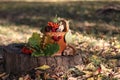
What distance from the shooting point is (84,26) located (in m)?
10.8

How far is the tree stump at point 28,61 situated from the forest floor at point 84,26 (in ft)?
0.79

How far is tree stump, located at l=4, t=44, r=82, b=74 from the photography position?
6160 mm

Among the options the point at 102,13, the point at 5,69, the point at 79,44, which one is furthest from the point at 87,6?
the point at 5,69

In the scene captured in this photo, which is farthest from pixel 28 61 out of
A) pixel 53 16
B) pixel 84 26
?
Answer: pixel 53 16

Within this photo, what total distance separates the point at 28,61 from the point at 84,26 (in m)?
4.80

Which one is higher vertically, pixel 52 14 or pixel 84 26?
pixel 52 14

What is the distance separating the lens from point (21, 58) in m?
6.28

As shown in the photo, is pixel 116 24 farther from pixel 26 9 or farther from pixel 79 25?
pixel 26 9

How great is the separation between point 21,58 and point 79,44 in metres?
2.28

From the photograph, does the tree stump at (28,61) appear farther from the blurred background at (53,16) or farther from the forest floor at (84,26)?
the blurred background at (53,16)

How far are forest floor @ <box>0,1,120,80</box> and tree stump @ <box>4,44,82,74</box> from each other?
239 millimetres

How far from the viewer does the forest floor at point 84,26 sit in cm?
683

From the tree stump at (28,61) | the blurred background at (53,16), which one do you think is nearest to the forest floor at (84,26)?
the blurred background at (53,16)

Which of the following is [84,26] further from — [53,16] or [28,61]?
[28,61]
